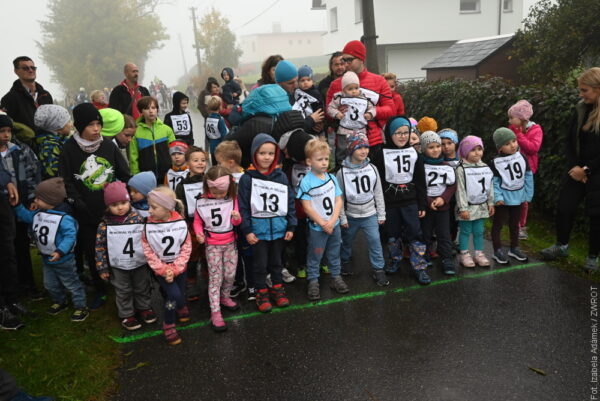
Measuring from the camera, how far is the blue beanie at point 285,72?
5141 millimetres

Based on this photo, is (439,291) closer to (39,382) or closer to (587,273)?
(587,273)

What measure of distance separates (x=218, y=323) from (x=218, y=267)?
53 centimetres


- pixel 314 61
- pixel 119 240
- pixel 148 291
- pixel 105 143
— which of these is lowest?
pixel 148 291

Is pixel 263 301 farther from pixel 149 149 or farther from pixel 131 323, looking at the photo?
pixel 149 149

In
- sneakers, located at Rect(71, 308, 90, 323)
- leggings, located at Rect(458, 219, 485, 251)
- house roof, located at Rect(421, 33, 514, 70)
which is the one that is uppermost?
house roof, located at Rect(421, 33, 514, 70)

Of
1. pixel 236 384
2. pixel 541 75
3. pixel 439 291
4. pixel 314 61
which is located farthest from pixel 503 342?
pixel 314 61

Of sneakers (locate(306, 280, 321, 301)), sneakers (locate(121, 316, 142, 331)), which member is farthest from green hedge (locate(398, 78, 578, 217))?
sneakers (locate(121, 316, 142, 331))

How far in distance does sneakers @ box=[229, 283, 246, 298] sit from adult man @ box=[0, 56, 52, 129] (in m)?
3.39

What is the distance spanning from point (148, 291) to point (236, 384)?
1546 millimetres

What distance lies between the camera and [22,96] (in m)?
5.56

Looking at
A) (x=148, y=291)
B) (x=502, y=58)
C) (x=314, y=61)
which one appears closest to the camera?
(x=148, y=291)

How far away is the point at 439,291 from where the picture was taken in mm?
4652

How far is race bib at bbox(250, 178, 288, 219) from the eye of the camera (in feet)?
14.0

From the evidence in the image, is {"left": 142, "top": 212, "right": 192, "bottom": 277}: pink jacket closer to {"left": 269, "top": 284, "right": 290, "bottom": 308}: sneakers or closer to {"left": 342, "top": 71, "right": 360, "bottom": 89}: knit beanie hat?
{"left": 269, "top": 284, "right": 290, "bottom": 308}: sneakers
